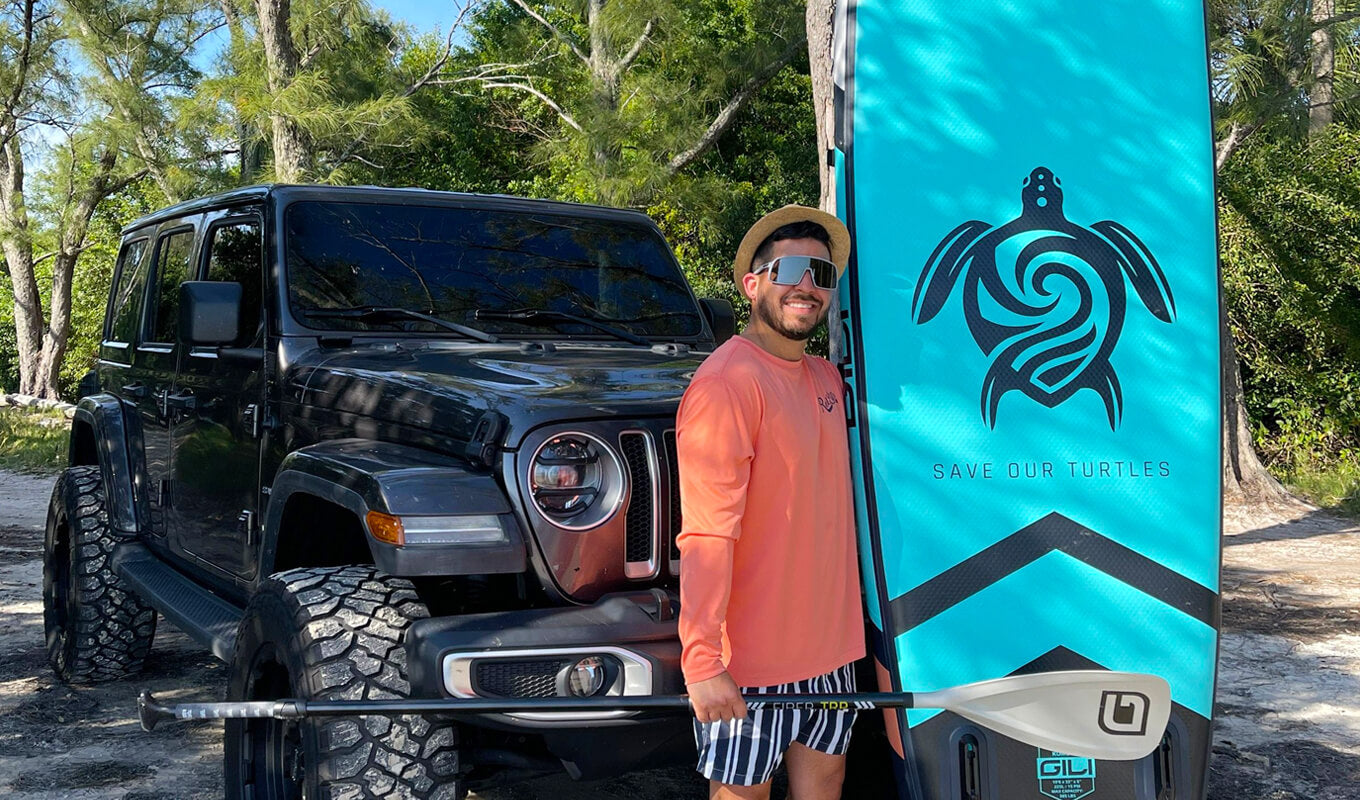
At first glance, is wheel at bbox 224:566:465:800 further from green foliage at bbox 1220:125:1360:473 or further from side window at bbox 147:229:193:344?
green foliage at bbox 1220:125:1360:473

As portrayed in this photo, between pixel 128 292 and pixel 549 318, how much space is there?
8.85 feet

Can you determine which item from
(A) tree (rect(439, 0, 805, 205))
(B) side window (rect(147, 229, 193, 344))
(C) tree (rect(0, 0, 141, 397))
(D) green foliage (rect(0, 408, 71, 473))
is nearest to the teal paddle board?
(B) side window (rect(147, 229, 193, 344))

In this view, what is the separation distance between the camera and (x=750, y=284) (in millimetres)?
3088

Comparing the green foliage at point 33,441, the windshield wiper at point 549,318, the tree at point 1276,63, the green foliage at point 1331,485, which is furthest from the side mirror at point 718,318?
the green foliage at point 33,441

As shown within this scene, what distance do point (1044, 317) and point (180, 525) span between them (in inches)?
129

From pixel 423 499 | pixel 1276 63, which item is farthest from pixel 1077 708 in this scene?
pixel 1276 63

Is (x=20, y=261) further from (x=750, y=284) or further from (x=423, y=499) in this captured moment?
(x=750, y=284)

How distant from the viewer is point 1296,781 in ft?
14.2

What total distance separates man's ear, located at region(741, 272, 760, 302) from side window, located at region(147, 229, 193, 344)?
2.86m

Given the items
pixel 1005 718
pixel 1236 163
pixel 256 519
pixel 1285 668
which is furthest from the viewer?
pixel 1236 163

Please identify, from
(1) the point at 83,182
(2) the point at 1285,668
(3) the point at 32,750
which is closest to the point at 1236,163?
(2) the point at 1285,668

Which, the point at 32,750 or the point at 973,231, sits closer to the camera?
the point at 973,231

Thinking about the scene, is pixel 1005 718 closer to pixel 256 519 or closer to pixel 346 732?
pixel 346 732

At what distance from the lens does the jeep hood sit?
3188 mm
